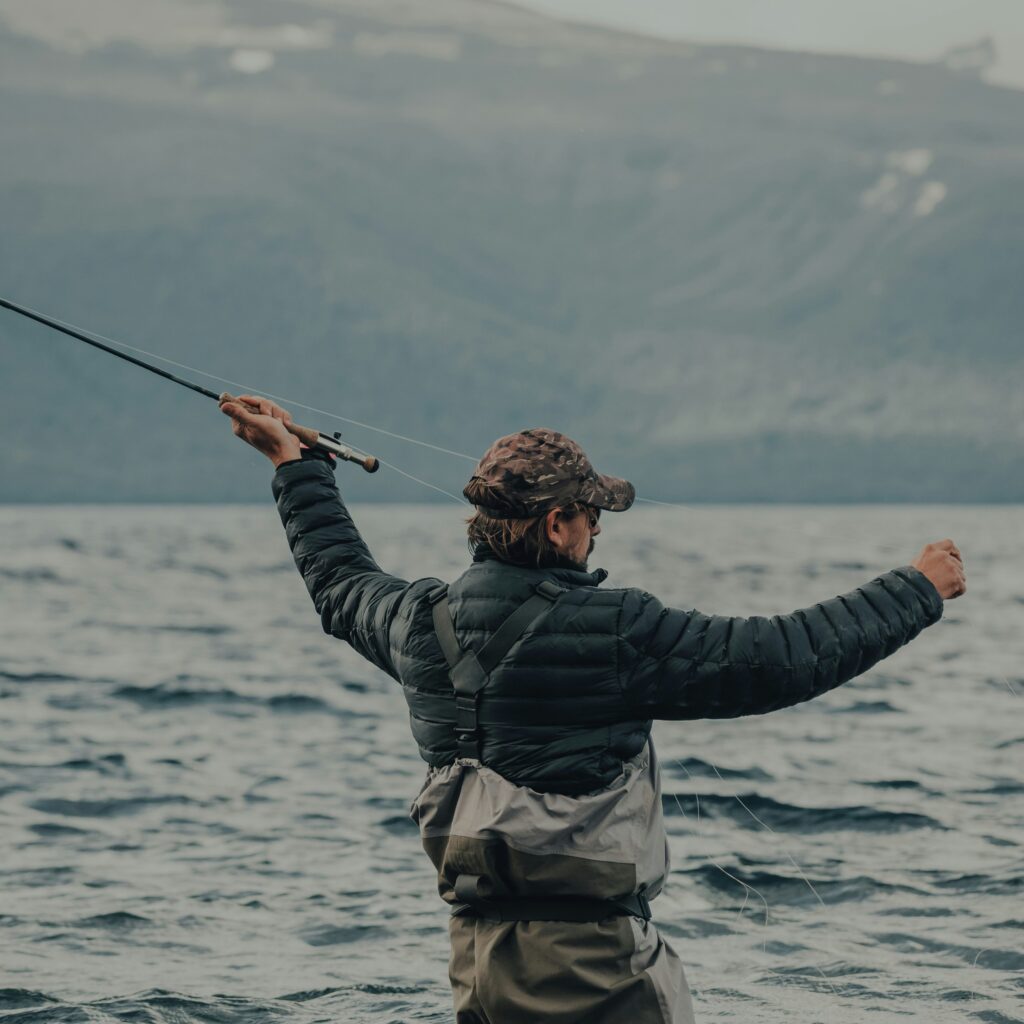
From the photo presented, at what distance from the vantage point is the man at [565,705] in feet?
12.9

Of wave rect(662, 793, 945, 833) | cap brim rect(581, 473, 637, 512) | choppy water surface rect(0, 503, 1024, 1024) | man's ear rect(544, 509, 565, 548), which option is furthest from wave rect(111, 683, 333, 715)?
man's ear rect(544, 509, 565, 548)

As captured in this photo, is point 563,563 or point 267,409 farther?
point 267,409

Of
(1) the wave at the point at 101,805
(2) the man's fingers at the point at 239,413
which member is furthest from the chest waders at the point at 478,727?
(1) the wave at the point at 101,805

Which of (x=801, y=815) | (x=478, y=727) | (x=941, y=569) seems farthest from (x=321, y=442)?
(x=801, y=815)

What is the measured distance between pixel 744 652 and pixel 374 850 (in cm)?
706

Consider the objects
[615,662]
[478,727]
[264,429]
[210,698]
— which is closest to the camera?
[615,662]

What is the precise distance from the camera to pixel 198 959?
792 centimetres

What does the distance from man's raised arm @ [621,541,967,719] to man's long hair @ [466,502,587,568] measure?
0.26 metres

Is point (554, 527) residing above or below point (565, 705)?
above

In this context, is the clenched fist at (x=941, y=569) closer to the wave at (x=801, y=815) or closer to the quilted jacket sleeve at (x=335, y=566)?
the quilted jacket sleeve at (x=335, y=566)

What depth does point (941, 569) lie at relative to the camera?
4098 mm

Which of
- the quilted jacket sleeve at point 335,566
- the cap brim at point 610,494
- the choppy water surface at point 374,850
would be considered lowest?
the choppy water surface at point 374,850

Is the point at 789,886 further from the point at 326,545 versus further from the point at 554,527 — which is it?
the point at 554,527

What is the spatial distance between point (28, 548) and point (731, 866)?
70.2m
